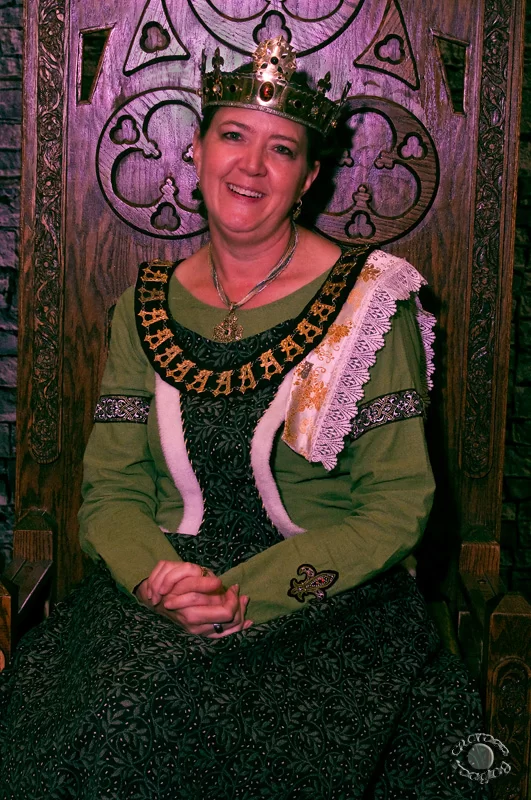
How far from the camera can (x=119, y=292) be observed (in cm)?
242

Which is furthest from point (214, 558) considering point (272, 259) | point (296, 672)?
point (272, 259)

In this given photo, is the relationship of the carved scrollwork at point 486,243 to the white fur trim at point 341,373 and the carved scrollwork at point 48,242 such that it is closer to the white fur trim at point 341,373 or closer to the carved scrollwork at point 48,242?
the white fur trim at point 341,373

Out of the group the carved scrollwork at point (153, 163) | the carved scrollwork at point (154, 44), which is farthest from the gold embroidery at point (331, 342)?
the carved scrollwork at point (154, 44)

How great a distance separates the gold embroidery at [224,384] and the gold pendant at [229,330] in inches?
3.4

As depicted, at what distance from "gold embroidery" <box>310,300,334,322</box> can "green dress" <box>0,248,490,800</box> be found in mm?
53

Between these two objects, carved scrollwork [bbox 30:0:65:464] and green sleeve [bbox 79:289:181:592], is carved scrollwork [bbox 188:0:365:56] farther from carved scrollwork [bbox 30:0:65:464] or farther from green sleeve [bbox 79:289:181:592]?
green sleeve [bbox 79:289:181:592]

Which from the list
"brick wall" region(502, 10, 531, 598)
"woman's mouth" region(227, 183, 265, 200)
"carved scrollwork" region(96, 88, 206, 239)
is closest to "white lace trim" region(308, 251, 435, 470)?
"woman's mouth" region(227, 183, 265, 200)

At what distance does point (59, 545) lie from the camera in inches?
96.9

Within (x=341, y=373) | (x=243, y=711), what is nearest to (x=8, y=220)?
(x=341, y=373)

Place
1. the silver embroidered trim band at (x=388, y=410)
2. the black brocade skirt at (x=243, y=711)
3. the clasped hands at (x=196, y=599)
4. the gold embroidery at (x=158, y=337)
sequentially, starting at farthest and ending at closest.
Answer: the gold embroidery at (x=158, y=337)
the silver embroidered trim band at (x=388, y=410)
the clasped hands at (x=196, y=599)
the black brocade skirt at (x=243, y=711)

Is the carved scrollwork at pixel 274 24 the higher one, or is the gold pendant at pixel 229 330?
the carved scrollwork at pixel 274 24

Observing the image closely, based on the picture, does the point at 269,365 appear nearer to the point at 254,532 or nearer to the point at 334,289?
the point at 334,289

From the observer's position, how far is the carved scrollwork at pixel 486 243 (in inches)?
90.3

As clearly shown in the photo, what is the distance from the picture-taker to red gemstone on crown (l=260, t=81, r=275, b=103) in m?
2.04
